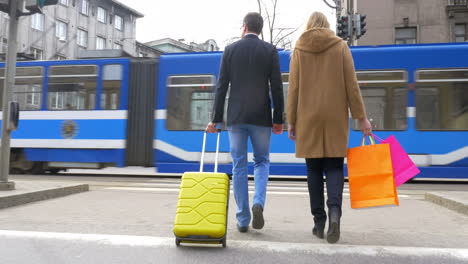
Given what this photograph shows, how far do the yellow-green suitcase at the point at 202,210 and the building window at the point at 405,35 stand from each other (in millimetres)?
23447

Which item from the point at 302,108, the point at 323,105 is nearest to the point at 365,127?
the point at 323,105

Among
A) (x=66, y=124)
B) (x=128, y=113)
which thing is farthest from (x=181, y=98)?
(x=66, y=124)

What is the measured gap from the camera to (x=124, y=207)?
509 centimetres

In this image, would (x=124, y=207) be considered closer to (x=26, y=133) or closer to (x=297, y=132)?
(x=297, y=132)

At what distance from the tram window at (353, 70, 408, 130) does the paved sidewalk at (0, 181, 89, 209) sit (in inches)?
244

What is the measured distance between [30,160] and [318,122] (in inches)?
380

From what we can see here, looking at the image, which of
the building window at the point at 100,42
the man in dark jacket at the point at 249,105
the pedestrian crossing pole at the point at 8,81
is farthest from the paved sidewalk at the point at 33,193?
the building window at the point at 100,42

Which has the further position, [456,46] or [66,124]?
[66,124]

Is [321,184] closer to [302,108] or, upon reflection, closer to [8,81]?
[302,108]

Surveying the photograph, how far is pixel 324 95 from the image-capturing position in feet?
11.0

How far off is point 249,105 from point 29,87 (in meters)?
9.43

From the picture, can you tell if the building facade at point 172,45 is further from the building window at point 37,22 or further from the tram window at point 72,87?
the tram window at point 72,87

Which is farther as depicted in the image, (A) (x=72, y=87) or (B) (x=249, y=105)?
(A) (x=72, y=87)

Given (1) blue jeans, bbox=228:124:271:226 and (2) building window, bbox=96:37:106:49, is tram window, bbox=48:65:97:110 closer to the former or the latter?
(1) blue jeans, bbox=228:124:271:226
